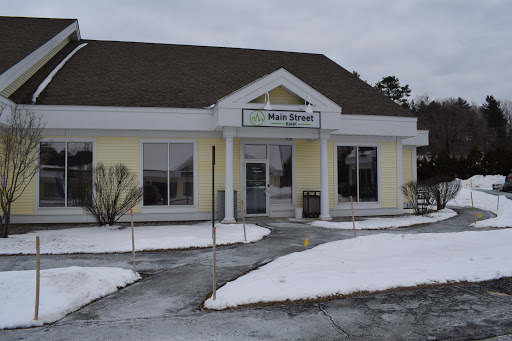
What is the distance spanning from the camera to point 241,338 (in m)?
4.79

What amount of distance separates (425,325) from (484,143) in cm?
7524

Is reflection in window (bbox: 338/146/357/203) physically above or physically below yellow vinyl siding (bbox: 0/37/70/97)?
below

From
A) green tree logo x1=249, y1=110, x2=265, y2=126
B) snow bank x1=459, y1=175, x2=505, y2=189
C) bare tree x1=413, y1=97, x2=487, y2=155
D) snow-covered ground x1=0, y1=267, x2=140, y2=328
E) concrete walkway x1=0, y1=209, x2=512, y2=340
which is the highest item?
bare tree x1=413, y1=97, x2=487, y2=155

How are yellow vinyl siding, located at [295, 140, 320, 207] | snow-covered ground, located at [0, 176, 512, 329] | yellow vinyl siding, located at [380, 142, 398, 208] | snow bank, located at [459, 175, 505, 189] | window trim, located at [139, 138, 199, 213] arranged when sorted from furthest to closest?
snow bank, located at [459, 175, 505, 189]
yellow vinyl siding, located at [380, 142, 398, 208]
yellow vinyl siding, located at [295, 140, 320, 207]
window trim, located at [139, 138, 199, 213]
snow-covered ground, located at [0, 176, 512, 329]

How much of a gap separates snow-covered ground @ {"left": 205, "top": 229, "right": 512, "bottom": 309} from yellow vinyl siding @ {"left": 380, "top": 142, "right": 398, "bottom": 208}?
7.01m

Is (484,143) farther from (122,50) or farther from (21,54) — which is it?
(21,54)

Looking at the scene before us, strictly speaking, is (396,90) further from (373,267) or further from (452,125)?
(373,267)

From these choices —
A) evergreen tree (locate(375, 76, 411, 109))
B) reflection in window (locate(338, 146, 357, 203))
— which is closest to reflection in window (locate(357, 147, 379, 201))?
reflection in window (locate(338, 146, 357, 203))

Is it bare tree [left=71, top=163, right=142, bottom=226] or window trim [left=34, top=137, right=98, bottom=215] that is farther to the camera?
window trim [left=34, top=137, right=98, bottom=215]

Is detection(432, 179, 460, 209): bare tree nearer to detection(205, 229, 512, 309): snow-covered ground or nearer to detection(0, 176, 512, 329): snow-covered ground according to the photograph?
detection(0, 176, 512, 329): snow-covered ground

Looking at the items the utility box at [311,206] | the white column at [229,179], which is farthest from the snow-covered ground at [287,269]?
the utility box at [311,206]

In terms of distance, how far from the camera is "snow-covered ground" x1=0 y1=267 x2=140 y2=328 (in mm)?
5520

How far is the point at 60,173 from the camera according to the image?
14.7 m

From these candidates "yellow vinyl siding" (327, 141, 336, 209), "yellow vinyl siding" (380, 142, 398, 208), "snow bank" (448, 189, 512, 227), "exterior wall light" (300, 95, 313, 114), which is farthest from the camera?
"yellow vinyl siding" (380, 142, 398, 208)
